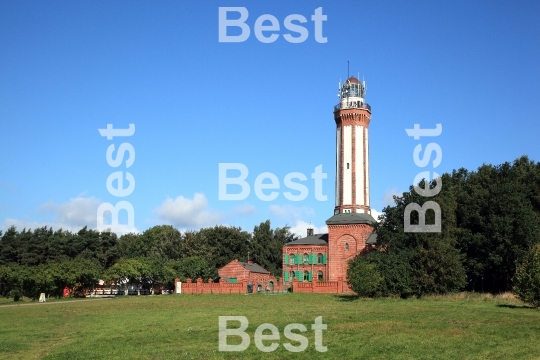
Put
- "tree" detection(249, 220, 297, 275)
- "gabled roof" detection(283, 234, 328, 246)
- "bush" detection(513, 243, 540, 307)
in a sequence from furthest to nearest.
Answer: "tree" detection(249, 220, 297, 275) < "gabled roof" detection(283, 234, 328, 246) < "bush" detection(513, 243, 540, 307)

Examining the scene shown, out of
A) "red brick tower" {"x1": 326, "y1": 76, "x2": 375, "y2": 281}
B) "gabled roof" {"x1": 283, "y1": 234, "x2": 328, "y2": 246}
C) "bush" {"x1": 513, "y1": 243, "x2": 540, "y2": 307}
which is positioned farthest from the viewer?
"gabled roof" {"x1": 283, "y1": 234, "x2": 328, "y2": 246}

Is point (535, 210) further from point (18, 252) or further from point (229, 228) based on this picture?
point (18, 252)

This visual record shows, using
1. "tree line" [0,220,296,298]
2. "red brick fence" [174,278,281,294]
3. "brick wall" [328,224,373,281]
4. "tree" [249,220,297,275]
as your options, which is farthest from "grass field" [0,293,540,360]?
"tree" [249,220,297,275]

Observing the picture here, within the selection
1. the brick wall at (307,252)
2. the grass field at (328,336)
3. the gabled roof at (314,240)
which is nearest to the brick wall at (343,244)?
the brick wall at (307,252)

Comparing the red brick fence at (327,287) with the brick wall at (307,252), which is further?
the brick wall at (307,252)

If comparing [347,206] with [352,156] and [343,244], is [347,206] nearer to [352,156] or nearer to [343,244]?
[343,244]

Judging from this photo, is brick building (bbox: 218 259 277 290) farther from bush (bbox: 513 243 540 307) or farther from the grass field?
bush (bbox: 513 243 540 307)

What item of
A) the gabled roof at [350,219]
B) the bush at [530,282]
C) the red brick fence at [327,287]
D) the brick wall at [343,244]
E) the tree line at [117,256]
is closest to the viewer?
the bush at [530,282]

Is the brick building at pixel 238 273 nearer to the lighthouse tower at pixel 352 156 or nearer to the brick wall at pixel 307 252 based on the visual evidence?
the brick wall at pixel 307 252

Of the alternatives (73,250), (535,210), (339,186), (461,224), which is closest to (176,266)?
(73,250)
